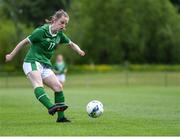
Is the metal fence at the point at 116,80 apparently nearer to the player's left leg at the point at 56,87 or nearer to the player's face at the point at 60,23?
the player's left leg at the point at 56,87

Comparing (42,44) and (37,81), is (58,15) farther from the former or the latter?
(37,81)

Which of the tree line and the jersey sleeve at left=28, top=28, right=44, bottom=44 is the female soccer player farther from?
the tree line

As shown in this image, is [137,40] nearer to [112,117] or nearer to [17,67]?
[17,67]

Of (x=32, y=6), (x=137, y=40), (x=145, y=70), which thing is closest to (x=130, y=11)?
(x=137, y=40)

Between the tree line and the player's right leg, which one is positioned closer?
the player's right leg

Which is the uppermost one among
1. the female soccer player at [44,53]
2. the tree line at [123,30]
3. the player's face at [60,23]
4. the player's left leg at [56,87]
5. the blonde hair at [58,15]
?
the blonde hair at [58,15]

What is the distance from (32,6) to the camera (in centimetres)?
8162

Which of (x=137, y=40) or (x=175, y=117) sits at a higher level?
(x=175, y=117)

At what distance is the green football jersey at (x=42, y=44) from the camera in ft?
47.7

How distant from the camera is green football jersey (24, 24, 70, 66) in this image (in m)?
14.5

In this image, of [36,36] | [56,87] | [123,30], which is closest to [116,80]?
[123,30]

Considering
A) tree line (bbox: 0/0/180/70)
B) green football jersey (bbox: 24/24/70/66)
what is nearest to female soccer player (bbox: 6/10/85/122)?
green football jersey (bbox: 24/24/70/66)

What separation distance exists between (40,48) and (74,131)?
2848 millimetres

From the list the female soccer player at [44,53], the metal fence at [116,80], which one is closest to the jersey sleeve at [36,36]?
the female soccer player at [44,53]
